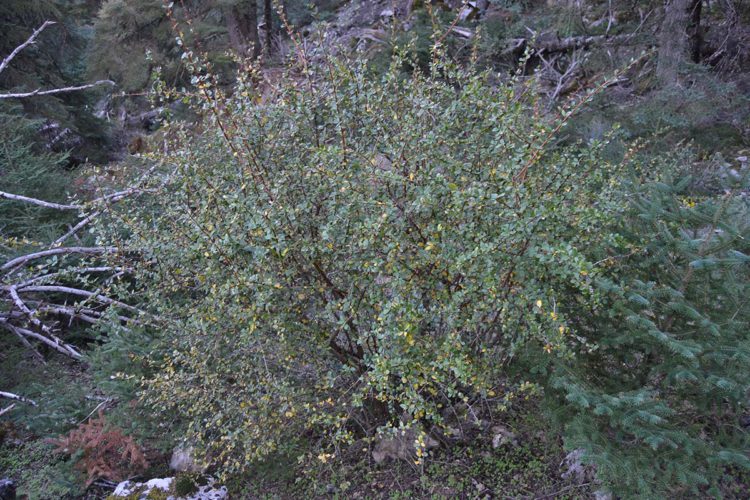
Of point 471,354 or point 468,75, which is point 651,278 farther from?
point 468,75

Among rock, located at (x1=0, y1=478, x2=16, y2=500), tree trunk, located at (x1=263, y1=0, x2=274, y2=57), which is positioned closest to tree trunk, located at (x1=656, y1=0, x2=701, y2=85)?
tree trunk, located at (x1=263, y1=0, x2=274, y2=57)

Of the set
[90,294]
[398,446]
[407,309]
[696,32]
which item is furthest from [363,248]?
[696,32]

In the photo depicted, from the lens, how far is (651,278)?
294 cm

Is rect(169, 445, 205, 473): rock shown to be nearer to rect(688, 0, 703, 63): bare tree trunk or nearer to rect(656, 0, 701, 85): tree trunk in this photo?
rect(656, 0, 701, 85): tree trunk

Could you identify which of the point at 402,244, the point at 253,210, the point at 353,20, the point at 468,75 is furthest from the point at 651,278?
the point at 353,20

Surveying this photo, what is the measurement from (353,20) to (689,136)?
394 inches

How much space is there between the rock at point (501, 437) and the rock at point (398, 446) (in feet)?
1.30

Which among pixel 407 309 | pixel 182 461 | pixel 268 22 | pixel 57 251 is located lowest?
pixel 182 461

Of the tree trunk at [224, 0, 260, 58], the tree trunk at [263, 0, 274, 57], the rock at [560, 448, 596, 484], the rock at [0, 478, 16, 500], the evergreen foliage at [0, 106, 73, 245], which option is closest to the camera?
the rock at [560, 448, 596, 484]

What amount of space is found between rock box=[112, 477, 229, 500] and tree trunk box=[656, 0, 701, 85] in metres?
7.07

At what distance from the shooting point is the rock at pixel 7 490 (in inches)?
151

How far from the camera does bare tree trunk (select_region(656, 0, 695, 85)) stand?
7152 mm

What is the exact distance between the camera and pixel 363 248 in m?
2.97

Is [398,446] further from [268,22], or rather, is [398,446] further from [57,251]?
[268,22]
